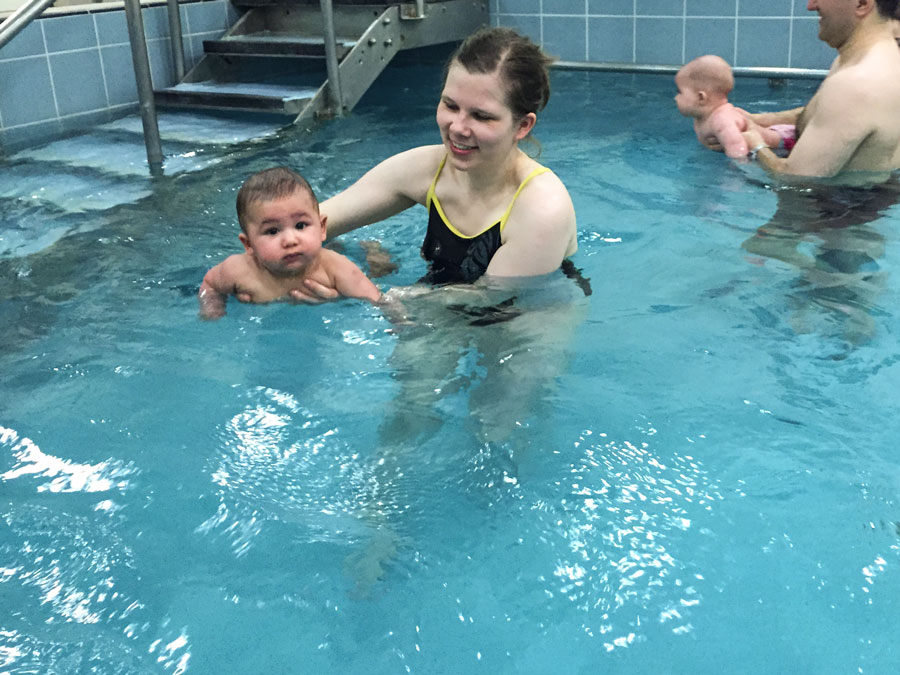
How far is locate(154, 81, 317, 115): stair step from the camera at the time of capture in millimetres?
6594

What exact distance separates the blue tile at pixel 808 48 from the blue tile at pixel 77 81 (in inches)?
208

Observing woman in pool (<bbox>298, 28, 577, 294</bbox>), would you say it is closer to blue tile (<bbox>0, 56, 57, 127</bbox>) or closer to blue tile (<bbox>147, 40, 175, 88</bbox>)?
blue tile (<bbox>0, 56, 57, 127</bbox>)

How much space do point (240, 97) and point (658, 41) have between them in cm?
353

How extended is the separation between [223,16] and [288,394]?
5522 mm

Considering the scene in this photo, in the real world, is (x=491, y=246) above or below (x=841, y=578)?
above

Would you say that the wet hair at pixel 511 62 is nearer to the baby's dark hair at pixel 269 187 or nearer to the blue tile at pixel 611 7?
the baby's dark hair at pixel 269 187

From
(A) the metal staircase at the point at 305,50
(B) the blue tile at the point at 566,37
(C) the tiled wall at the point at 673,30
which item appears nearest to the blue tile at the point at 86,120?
(A) the metal staircase at the point at 305,50

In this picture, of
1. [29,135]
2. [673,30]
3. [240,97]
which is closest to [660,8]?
[673,30]

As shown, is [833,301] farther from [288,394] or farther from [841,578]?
[288,394]

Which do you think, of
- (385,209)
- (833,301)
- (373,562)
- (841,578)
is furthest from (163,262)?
(841,578)

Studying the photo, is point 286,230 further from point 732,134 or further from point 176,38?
point 176,38

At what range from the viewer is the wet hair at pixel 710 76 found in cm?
501

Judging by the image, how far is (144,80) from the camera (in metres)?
5.28

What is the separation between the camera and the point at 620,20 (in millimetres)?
8062
